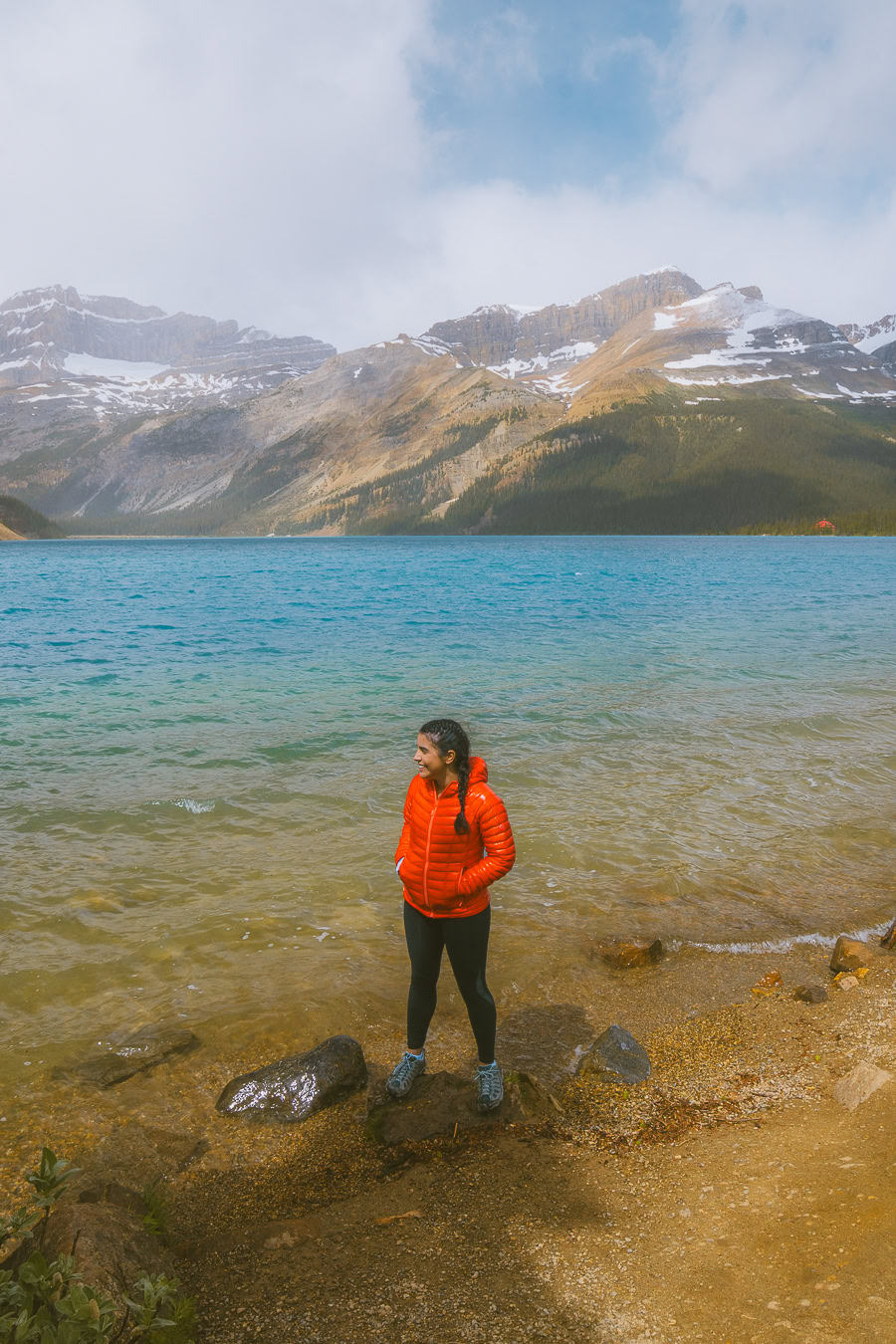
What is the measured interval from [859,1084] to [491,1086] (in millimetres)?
2660

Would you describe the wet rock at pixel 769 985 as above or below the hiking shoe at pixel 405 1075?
below

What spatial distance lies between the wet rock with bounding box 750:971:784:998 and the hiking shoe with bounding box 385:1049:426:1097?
138 inches

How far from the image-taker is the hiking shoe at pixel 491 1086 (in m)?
5.66

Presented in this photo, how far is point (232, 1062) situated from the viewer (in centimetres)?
A: 655

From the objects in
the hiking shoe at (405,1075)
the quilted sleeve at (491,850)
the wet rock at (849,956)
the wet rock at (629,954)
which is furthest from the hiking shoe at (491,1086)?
the wet rock at (849,956)

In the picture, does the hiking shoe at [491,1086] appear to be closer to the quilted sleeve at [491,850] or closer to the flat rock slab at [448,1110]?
the flat rock slab at [448,1110]

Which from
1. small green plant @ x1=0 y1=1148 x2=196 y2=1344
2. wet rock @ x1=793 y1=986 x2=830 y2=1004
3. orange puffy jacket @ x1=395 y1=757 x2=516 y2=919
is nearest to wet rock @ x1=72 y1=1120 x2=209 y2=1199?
small green plant @ x1=0 y1=1148 x2=196 y2=1344

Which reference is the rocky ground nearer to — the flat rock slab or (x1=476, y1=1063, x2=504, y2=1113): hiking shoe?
the flat rock slab

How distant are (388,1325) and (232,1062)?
3.24 meters

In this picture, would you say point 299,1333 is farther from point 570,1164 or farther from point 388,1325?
point 570,1164

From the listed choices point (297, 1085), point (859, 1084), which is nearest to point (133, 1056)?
point (297, 1085)

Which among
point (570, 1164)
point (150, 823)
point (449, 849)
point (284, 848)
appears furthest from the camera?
point (150, 823)

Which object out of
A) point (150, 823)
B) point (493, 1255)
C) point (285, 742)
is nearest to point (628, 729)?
point (285, 742)

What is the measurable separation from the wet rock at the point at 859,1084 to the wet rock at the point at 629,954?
2657mm
